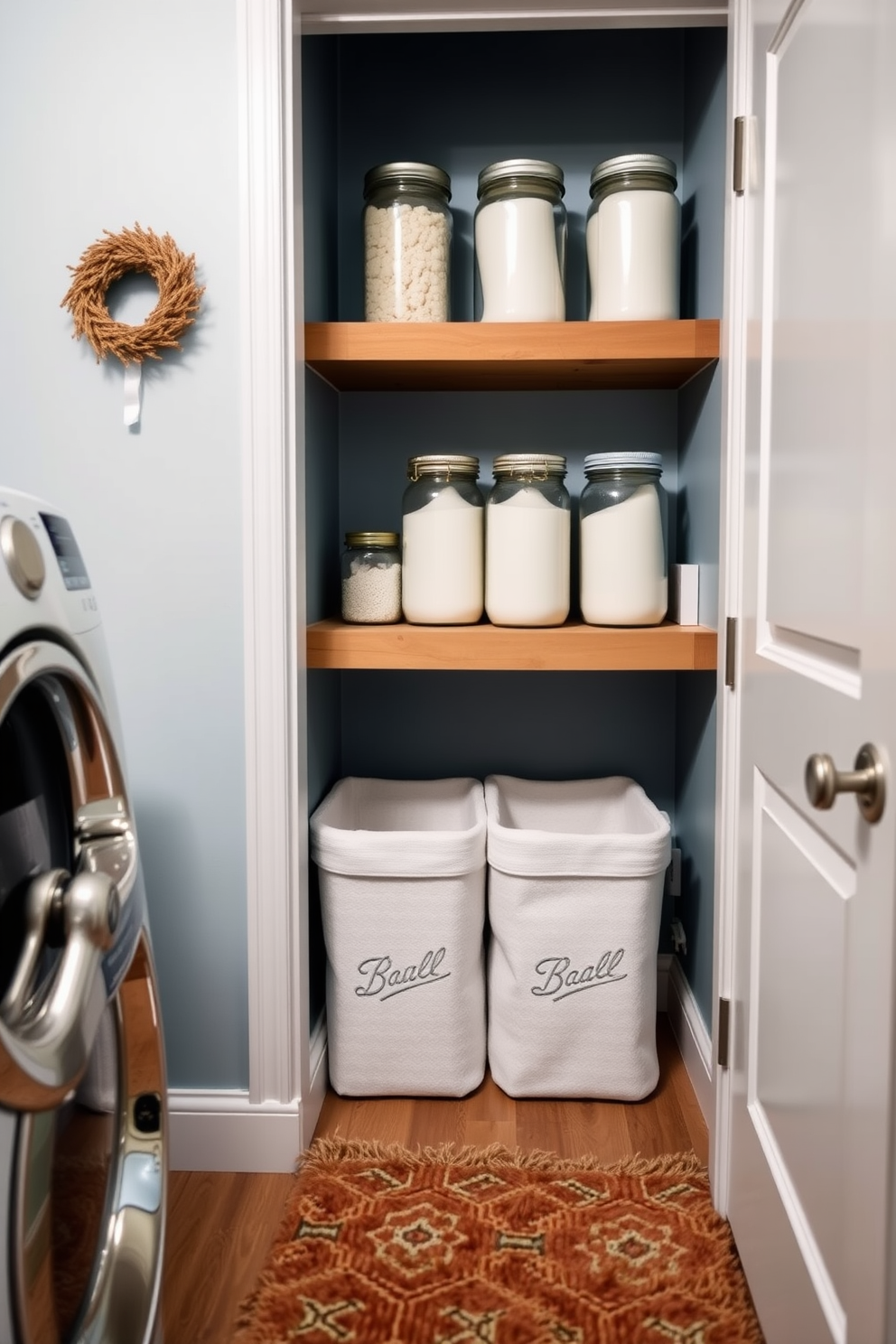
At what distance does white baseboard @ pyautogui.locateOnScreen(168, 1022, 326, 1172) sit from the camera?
1.72 meters

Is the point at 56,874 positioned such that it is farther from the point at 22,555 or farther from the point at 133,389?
the point at 133,389

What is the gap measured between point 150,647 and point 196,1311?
3.11ft

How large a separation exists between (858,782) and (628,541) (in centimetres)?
100

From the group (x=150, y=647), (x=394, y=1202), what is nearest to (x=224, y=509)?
(x=150, y=647)

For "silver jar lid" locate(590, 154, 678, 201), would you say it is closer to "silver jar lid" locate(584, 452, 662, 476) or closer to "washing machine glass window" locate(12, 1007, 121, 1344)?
"silver jar lid" locate(584, 452, 662, 476)

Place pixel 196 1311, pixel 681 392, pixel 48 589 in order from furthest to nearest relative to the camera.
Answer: pixel 681 392, pixel 196 1311, pixel 48 589

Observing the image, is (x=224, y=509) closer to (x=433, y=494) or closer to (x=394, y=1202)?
(x=433, y=494)

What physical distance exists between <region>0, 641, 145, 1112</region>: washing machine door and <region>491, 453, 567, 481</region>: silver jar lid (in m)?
1.01

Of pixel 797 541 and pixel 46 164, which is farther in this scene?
pixel 46 164

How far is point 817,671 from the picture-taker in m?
1.12

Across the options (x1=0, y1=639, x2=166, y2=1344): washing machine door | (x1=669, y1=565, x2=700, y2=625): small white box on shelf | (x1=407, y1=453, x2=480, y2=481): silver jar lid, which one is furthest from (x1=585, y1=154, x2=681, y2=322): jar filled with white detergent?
(x1=0, y1=639, x2=166, y2=1344): washing machine door

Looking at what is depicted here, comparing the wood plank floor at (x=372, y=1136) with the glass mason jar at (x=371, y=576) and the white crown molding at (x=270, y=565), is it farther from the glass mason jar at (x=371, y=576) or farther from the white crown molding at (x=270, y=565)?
the glass mason jar at (x=371, y=576)

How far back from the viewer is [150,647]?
66.2 inches

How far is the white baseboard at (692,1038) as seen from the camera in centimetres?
180
